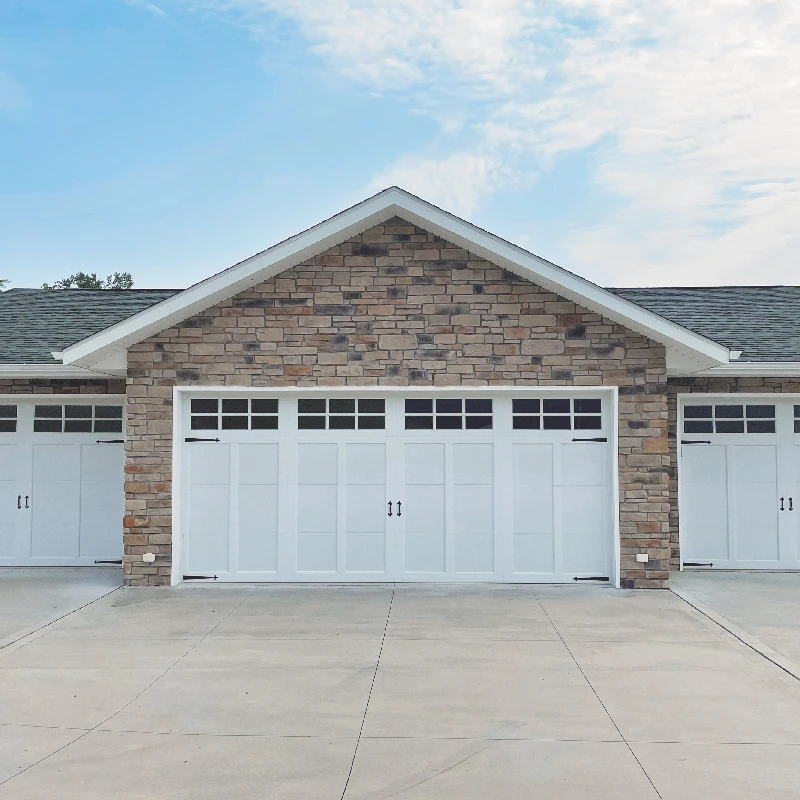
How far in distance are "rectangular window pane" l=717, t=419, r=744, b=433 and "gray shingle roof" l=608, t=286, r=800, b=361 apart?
103cm

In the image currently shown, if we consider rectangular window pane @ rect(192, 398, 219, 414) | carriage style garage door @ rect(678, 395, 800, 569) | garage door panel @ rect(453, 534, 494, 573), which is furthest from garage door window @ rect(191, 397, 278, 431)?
carriage style garage door @ rect(678, 395, 800, 569)

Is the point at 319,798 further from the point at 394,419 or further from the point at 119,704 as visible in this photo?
the point at 394,419

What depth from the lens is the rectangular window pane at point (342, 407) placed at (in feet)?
32.6

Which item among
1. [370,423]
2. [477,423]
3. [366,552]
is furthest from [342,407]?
[366,552]

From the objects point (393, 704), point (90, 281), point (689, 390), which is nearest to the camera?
point (393, 704)

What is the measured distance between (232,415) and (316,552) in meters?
1.99

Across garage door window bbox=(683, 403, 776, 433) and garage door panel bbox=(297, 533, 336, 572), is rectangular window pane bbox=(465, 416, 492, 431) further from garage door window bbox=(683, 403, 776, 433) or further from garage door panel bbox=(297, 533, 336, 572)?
garage door window bbox=(683, 403, 776, 433)

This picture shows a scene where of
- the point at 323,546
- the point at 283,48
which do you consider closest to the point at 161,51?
the point at 283,48

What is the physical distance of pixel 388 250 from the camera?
9.70 m

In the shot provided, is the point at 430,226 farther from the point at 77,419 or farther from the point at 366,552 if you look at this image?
the point at 77,419

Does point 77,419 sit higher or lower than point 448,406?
lower

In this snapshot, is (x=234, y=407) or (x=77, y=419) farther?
(x=77, y=419)

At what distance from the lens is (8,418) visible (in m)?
11.2

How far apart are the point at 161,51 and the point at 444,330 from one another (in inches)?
611
